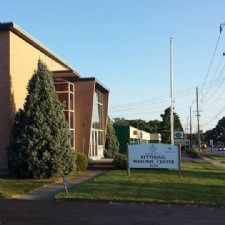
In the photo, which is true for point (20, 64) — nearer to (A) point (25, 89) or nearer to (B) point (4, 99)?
(A) point (25, 89)

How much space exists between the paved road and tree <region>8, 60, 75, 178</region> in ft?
21.9

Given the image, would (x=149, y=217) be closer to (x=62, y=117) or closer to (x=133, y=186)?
(x=133, y=186)

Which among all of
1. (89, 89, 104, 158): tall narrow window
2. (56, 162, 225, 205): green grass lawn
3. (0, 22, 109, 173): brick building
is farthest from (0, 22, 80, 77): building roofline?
(56, 162, 225, 205): green grass lawn

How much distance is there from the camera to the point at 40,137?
20.4m

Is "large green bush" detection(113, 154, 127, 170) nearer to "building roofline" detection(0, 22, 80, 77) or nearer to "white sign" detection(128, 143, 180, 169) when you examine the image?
"white sign" detection(128, 143, 180, 169)

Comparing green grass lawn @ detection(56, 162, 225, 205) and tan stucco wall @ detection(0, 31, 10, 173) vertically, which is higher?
tan stucco wall @ detection(0, 31, 10, 173)

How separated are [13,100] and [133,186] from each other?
28.3ft

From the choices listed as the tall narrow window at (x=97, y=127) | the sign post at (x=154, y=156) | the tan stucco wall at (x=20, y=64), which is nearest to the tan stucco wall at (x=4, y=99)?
the tan stucco wall at (x=20, y=64)

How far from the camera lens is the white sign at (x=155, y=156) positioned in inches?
822

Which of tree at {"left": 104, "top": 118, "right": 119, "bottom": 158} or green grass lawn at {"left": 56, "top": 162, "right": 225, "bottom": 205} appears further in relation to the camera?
tree at {"left": 104, "top": 118, "right": 119, "bottom": 158}

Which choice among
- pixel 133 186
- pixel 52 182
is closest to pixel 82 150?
pixel 52 182

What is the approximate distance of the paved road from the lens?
10.4m

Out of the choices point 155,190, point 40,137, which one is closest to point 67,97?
point 40,137

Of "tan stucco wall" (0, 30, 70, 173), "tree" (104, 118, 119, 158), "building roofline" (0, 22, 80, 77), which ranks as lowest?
"tree" (104, 118, 119, 158)
